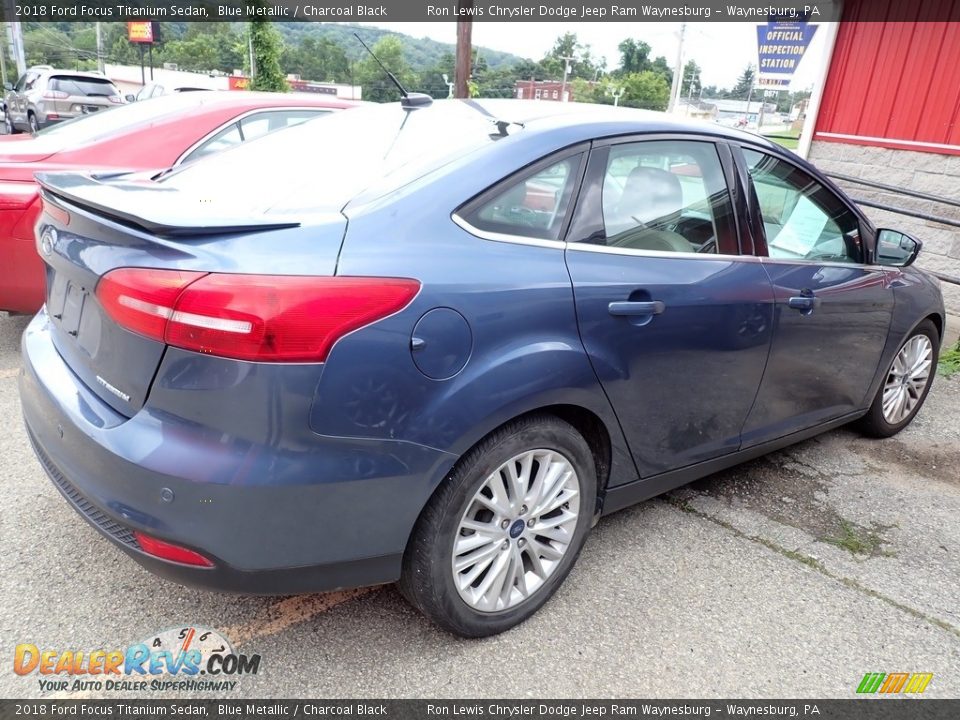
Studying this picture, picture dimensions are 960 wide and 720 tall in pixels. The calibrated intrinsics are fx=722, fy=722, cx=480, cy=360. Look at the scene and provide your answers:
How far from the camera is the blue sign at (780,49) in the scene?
8.39 meters

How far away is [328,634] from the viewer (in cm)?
232

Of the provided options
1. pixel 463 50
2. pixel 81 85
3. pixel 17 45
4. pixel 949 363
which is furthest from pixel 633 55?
pixel 949 363

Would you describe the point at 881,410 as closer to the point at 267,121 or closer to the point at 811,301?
the point at 811,301

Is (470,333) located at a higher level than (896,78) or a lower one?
lower

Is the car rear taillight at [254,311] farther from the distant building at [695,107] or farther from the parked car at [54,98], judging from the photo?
the parked car at [54,98]

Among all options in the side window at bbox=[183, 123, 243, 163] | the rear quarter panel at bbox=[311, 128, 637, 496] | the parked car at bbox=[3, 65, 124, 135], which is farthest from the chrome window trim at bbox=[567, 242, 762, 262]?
the parked car at bbox=[3, 65, 124, 135]

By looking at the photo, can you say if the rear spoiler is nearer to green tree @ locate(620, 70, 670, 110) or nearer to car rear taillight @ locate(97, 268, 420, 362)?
car rear taillight @ locate(97, 268, 420, 362)

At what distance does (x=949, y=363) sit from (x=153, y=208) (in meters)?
5.93

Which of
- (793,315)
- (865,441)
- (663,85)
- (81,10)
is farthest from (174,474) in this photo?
(81,10)

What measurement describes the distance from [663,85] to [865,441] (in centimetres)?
5205

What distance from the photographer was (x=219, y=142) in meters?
4.53

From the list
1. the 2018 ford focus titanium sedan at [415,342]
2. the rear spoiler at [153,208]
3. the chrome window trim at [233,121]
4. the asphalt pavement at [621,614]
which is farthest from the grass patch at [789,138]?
the rear spoiler at [153,208]

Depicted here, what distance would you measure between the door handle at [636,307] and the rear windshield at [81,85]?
20523 mm

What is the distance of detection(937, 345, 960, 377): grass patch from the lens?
5555mm
